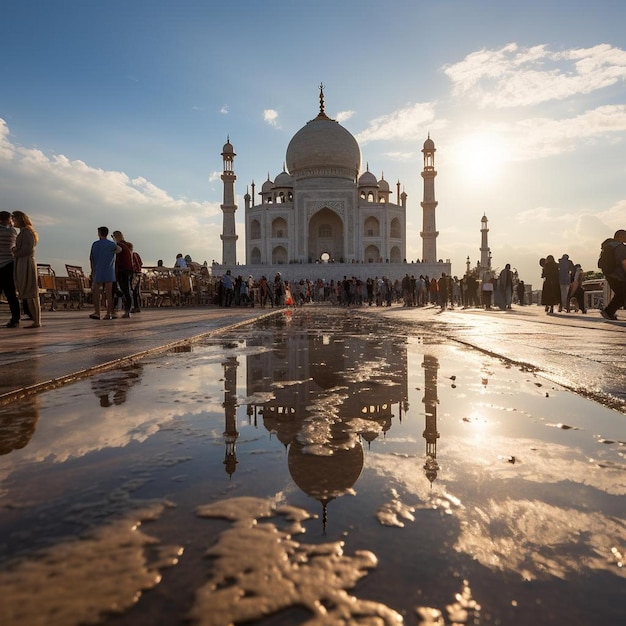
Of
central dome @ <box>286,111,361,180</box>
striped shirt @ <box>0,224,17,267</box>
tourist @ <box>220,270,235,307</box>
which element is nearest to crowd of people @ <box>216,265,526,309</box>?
tourist @ <box>220,270,235,307</box>

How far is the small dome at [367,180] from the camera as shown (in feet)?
151

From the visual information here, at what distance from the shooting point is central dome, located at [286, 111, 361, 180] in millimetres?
43031

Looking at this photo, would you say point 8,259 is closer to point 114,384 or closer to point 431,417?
point 114,384

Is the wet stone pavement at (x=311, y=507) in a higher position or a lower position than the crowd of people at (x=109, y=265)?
lower

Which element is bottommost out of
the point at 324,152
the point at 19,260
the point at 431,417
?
the point at 431,417


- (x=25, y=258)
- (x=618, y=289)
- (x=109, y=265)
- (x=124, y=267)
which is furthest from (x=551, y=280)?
(x=25, y=258)

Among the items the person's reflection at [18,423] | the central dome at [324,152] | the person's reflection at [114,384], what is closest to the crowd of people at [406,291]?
the person's reflection at [114,384]

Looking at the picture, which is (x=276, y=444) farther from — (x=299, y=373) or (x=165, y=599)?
(x=299, y=373)

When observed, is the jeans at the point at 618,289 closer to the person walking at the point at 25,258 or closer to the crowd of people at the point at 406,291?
the crowd of people at the point at 406,291

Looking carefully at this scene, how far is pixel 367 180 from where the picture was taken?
4628 centimetres

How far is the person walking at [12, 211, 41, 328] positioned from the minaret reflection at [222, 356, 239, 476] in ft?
13.6

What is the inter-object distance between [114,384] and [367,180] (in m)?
46.1

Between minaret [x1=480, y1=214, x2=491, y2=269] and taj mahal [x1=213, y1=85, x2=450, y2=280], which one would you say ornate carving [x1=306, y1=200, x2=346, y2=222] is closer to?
taj mahal [x1=213, y1=85, x2=450, y2=280]

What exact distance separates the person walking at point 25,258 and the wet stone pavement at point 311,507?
4.45m
